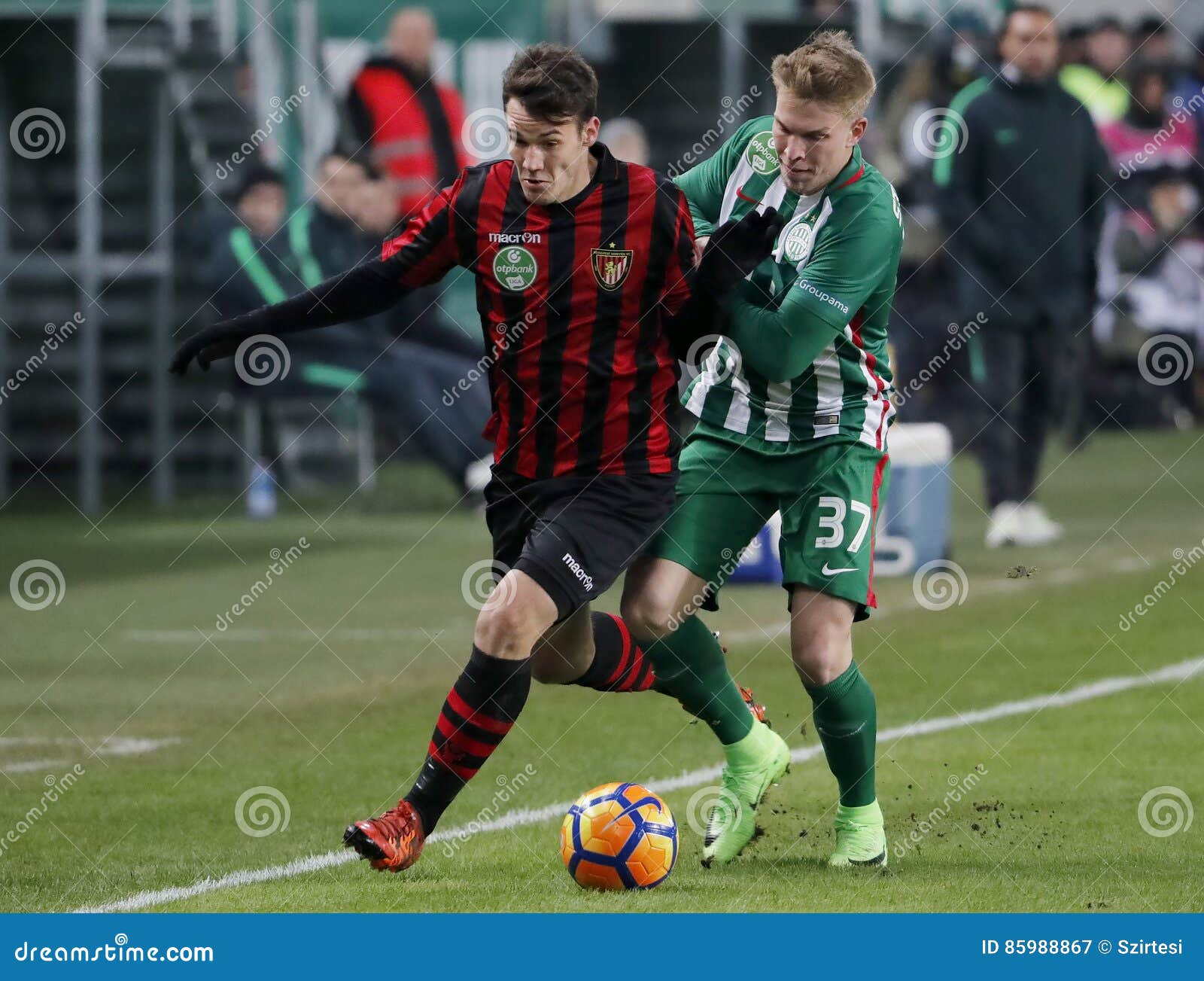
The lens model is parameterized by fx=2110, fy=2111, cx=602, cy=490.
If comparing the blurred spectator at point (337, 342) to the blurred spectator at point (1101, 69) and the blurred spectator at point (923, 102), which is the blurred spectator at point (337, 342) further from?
the blurred spectator at point (1101, 69)

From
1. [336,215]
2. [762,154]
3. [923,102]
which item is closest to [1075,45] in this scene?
[923,102]

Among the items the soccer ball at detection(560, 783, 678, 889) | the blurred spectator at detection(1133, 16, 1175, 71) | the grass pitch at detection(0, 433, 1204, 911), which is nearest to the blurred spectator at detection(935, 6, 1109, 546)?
the grass pitch at detection(0, 433, 1204, 911)

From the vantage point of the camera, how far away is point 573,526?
549 centimetres

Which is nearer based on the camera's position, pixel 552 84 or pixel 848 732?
pixel 552 84

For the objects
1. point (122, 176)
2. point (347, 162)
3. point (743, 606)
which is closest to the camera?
point (743, 606)

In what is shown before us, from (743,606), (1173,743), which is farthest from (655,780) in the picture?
(743,606)

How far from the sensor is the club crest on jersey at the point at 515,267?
18.1ft

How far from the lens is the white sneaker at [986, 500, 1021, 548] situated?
13547 mm

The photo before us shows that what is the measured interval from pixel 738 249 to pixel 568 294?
0.47m

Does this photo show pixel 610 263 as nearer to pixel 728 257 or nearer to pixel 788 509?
pixel 728 257

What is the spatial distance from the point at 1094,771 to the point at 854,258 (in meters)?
2.40

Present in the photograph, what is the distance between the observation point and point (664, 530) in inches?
233

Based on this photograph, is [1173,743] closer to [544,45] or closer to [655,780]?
[655,780]

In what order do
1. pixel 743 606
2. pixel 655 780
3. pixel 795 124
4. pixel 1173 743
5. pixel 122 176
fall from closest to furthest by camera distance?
pixel 795 124, pixel 655 780, pixel 1173 743, pixel 743 606, pixel 122 176
